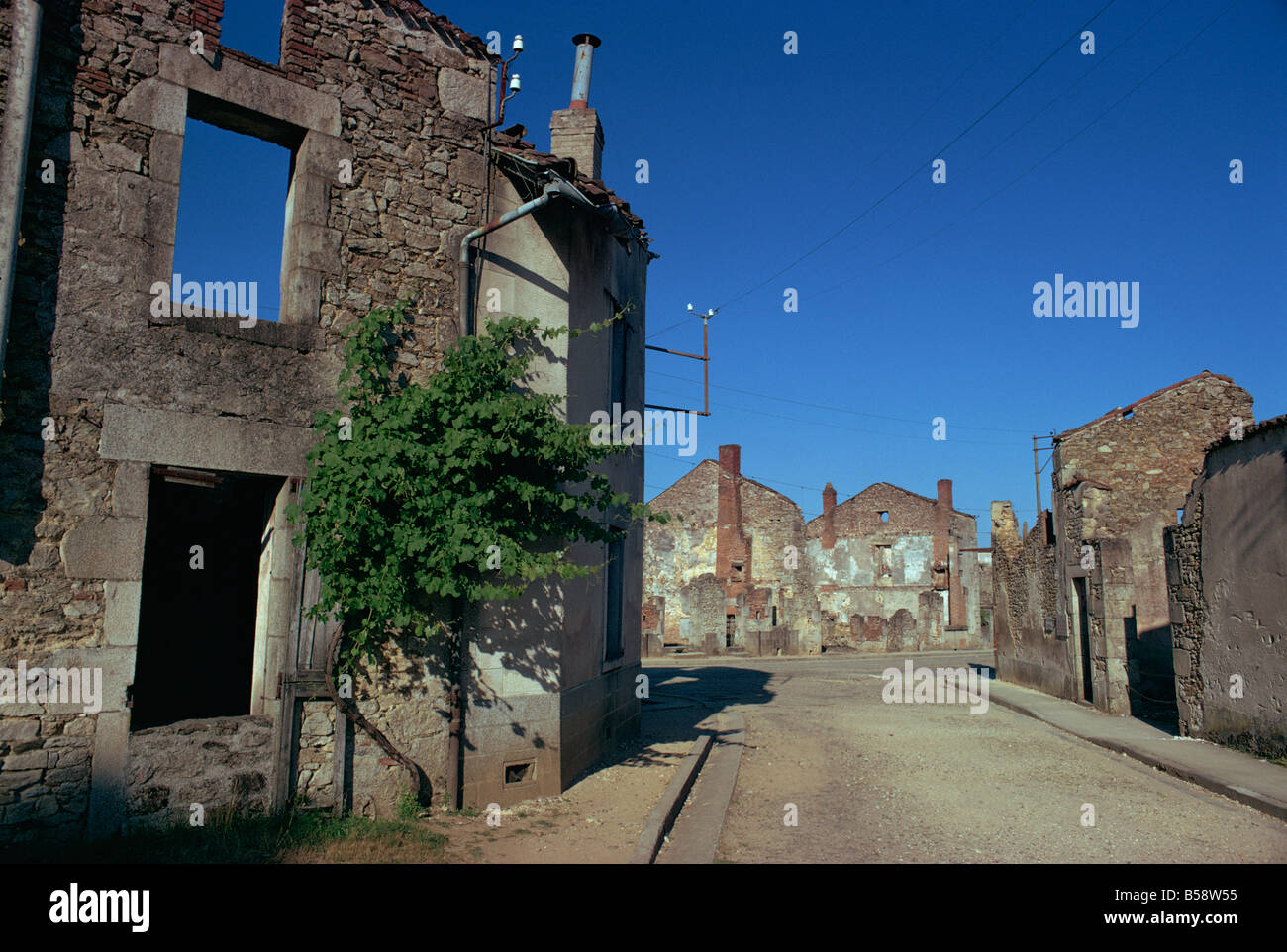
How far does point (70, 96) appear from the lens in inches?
225

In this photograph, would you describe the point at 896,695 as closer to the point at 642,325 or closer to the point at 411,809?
the point at 642,325

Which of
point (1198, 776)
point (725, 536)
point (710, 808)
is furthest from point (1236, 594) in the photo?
point (725, 536)

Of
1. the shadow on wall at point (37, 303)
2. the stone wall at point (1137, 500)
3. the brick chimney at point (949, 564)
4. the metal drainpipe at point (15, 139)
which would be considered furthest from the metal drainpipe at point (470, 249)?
the brick chimney at point (949, 564)

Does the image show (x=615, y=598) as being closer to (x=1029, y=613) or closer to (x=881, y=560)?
(x=1029, y=613)

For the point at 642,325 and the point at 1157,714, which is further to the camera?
the point at 1157,714

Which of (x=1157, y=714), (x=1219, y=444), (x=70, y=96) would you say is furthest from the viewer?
(x=1157, y=714)

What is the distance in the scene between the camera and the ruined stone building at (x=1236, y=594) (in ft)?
29.4

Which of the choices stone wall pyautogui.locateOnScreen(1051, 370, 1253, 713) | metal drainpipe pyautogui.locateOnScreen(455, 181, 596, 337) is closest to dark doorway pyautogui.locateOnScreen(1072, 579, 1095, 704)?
stone wall pyautogui.locateOnScreen(1051, 370, 1253, 713)

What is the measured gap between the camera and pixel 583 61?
34.2 ft

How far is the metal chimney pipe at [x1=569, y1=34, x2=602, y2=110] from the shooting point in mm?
10297

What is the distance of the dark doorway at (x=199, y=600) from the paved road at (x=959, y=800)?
4.61 metres
